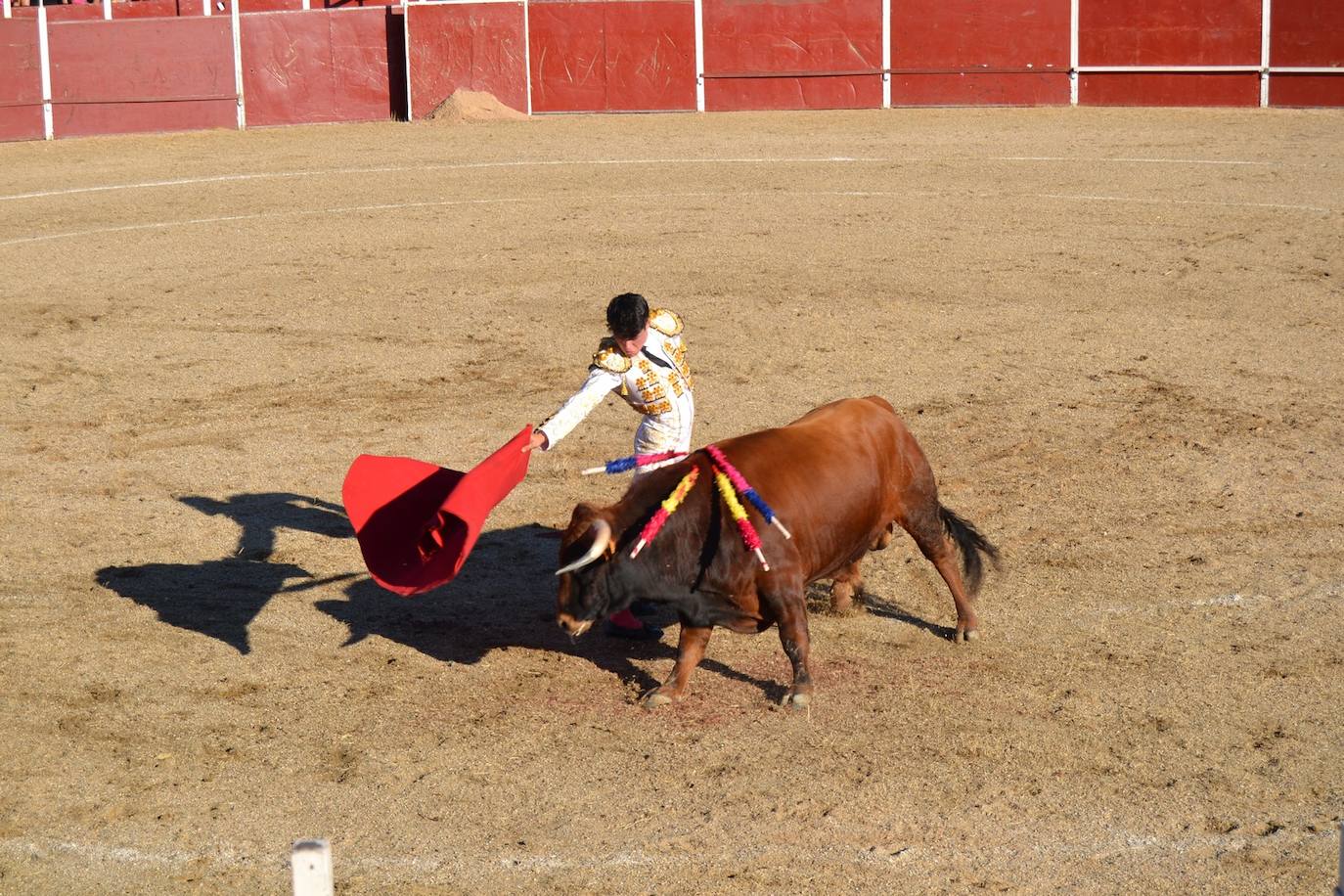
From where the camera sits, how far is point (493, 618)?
694 centimetres

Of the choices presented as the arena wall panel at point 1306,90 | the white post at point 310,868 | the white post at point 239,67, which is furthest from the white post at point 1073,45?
the white post at point 310,868

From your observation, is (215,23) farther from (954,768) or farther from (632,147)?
(954,768)

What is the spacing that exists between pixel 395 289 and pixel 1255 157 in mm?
9207

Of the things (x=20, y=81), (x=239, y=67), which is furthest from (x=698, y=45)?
(x=20, y=81)

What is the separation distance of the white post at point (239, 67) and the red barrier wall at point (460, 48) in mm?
2030

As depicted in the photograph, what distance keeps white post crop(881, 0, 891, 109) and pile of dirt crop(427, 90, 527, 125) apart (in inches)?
176

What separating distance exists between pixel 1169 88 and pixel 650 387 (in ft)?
50.7

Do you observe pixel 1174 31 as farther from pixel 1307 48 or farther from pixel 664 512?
pixel 664 512

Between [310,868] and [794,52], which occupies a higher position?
[794,52]

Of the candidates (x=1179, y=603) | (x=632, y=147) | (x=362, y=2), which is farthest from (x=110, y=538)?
(x=362, y=2)

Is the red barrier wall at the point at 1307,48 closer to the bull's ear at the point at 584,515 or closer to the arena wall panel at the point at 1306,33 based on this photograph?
the arena wall panel at the point at 1306,33

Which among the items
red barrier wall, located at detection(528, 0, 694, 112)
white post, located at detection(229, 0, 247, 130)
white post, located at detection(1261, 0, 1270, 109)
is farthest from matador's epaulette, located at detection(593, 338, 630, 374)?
white post, located at detection(1261, 0, 1270, 109)

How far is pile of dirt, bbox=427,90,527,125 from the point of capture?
2036 centimetres

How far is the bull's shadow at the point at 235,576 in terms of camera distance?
6934 millimetres
